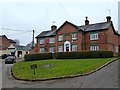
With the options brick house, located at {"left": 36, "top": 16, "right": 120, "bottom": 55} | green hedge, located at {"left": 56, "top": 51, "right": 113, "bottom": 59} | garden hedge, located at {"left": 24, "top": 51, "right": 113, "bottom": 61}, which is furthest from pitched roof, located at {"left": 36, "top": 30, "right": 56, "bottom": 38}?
green hedge, located at {"left": 56, "top": 51, "right": 113, "bottom": 59}

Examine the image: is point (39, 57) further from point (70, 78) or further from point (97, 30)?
point (70, 78)

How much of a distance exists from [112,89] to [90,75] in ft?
20.8

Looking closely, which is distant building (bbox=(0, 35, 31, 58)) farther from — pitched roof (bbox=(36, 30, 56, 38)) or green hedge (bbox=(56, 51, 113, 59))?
green hedge (bbox=(56, 51, 113, 59))

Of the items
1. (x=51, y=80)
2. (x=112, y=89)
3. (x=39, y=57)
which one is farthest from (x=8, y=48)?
(x=112, y=89)

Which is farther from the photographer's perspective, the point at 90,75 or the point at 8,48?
the point at 8,48

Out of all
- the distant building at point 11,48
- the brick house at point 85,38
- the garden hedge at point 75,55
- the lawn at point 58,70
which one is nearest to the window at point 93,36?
the brick house at point 85,38

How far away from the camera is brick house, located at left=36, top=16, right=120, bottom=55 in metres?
48.3

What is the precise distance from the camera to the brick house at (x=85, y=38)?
48.3m

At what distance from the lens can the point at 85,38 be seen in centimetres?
5109

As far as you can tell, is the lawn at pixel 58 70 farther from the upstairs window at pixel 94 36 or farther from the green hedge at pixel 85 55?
the upstairs window at pixel 94 36

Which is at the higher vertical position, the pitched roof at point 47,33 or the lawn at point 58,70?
the pitched roof at point 47,33

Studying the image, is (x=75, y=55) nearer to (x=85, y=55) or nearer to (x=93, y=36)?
(x=85, y=55)

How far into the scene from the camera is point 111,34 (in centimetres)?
5025

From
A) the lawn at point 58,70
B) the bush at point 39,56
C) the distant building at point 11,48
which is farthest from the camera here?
the distant building at point 11,48
